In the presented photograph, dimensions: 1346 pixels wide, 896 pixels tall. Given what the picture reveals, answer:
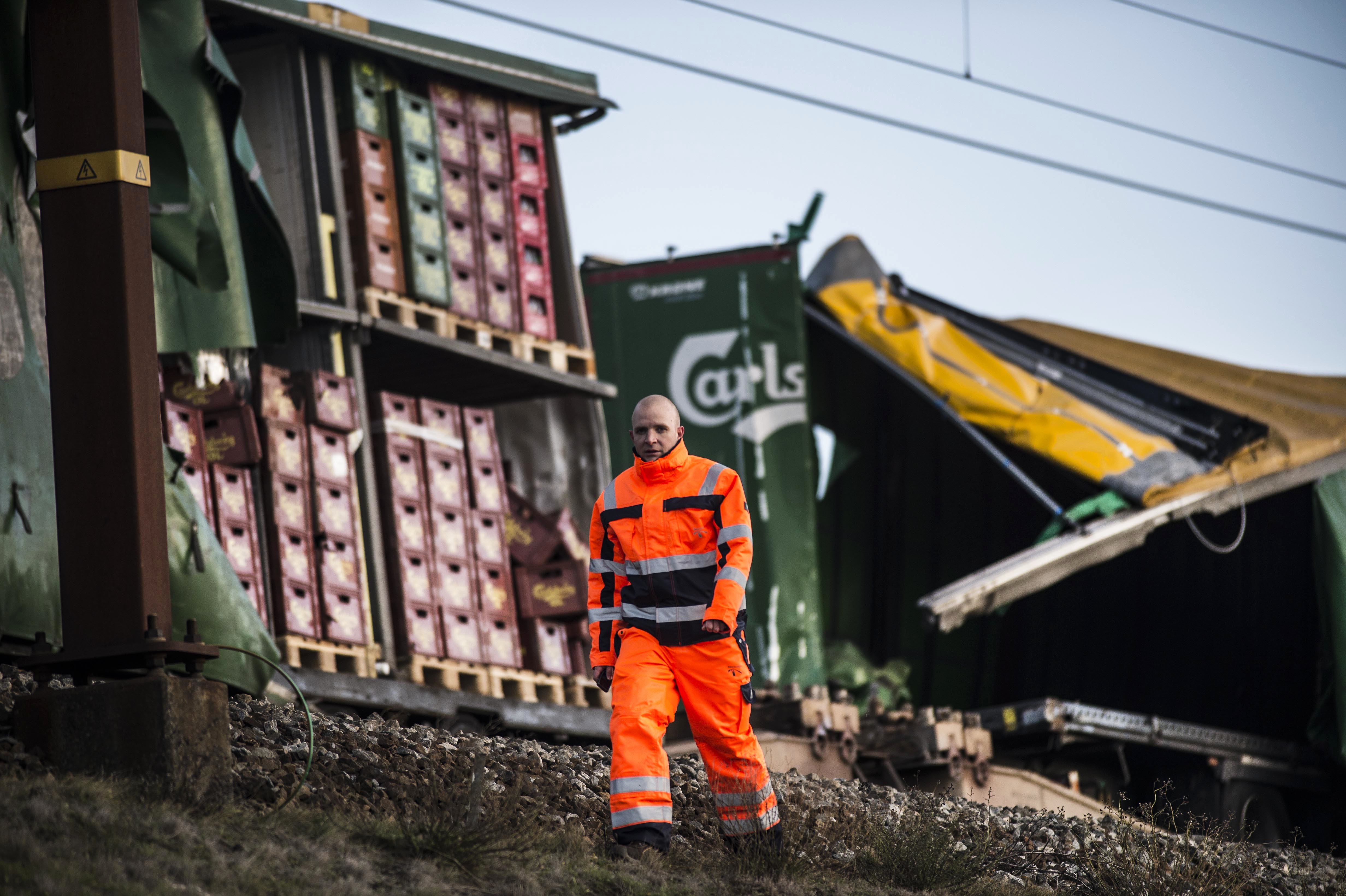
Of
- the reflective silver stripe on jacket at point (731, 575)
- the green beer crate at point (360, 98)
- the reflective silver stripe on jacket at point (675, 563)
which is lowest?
the reflective silver stripe on jacket at point (731, 575)

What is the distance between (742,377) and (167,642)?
11.6m

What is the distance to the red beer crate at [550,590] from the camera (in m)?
11.8

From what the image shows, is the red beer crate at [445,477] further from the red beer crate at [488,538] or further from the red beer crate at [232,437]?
the red beer crate at [232,437]

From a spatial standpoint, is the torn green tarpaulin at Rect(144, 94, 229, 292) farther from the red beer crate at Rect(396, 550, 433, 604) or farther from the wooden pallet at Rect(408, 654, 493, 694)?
the wooden pallet at Rect(408, 654, 493, 694)

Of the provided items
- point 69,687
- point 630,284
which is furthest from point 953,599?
point 69,687

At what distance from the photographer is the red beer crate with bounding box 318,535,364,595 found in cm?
1038

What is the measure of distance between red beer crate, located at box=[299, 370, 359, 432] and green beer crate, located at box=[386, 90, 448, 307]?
1.08 meters

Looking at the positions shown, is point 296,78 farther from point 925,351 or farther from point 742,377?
point 925,351

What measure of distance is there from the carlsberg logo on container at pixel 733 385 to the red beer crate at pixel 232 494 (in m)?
6.49

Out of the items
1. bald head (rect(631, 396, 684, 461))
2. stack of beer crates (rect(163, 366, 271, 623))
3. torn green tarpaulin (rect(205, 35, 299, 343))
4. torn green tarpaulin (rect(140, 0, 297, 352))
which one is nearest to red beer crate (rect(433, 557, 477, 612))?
stack of beer crates (rect(163, 366, 271, 623))

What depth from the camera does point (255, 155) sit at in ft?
37.7

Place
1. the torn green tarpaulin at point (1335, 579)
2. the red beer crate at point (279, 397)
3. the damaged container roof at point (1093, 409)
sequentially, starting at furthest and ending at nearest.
→ the torn green tarpaulin at point (1335, 579)
the damaged container roof at point (1093, 409)
the red beer crate at point (279, 397)

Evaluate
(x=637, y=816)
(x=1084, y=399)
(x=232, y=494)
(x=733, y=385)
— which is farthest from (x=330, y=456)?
(x=1084, y=399)

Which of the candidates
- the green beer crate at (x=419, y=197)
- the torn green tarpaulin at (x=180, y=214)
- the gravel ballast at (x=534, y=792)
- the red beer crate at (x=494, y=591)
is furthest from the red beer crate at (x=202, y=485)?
the gravel ballast at (x=534, y=792)
